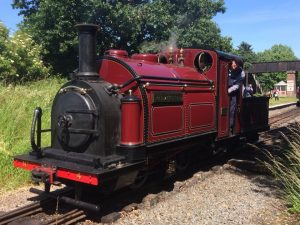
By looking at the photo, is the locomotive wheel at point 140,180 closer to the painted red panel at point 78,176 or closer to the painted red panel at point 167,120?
the painted red panel at point 167,120

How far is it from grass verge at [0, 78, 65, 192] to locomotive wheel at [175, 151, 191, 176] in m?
2.91

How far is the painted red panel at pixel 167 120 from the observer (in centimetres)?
639

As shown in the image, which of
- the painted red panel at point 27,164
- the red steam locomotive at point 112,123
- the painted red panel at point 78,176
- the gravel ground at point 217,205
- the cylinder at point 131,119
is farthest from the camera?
the painted red panel at point 27,164

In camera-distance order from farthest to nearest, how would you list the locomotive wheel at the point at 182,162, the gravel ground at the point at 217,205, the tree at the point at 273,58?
1. the tree at the point at 273,58
2. the locomotive wheel at the point at 182,162
3. the gravel ground at the point at 217,205

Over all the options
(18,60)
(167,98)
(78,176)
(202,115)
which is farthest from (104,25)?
(78,176)

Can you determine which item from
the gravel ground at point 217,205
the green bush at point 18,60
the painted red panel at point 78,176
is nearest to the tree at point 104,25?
the green bush at point 18,60

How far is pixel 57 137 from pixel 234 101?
467 cm

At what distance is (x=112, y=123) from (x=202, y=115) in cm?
259

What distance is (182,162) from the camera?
7.96 metres

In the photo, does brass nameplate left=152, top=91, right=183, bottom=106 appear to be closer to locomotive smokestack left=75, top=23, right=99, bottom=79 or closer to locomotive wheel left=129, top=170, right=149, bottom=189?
locomotive smokestack left=75, top=23, right=99, bottom=79

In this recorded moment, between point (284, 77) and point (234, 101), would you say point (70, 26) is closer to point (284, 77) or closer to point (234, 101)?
point (234, 101)

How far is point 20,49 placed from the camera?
57.5 ft

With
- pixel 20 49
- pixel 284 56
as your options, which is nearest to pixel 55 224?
pixel 20 49

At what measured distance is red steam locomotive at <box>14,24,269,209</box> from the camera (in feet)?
18.5
